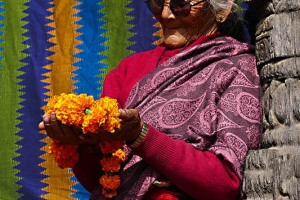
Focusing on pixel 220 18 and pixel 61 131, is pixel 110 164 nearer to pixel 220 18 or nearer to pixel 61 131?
pixel 61 131

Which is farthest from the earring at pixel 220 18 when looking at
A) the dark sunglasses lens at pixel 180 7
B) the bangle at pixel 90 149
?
the bangle at pixel 90 149

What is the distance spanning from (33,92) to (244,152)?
1.25 metres

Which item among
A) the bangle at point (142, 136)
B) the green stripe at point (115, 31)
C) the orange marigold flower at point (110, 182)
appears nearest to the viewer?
the bangle at point (142, 136)

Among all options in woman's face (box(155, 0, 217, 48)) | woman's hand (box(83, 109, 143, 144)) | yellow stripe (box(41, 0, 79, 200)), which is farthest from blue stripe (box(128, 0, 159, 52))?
woman's hand (box(83, 109, 143, 144))

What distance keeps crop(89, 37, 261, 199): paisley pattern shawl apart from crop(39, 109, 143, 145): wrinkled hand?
25 cm

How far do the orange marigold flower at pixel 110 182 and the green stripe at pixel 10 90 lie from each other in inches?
34.6

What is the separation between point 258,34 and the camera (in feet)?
12.7

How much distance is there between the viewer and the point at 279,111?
369cm

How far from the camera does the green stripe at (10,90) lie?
15.3 feet

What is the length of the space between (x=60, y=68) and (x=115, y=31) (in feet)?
0.94

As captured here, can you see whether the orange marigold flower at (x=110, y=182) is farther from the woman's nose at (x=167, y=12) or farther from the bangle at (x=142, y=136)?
the woman's nose at (x=167, y=12)

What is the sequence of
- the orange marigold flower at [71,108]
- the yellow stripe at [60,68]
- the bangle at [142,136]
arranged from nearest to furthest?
the orange marigold flower at [71,108], the bangle at [142,136], the yellow stripe at [60,68]

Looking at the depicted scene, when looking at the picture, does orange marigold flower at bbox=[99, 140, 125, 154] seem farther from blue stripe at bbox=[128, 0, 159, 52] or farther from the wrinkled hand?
blue stripe at bbox=[128, 0, 159, 52]

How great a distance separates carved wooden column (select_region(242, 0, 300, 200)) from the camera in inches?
141
